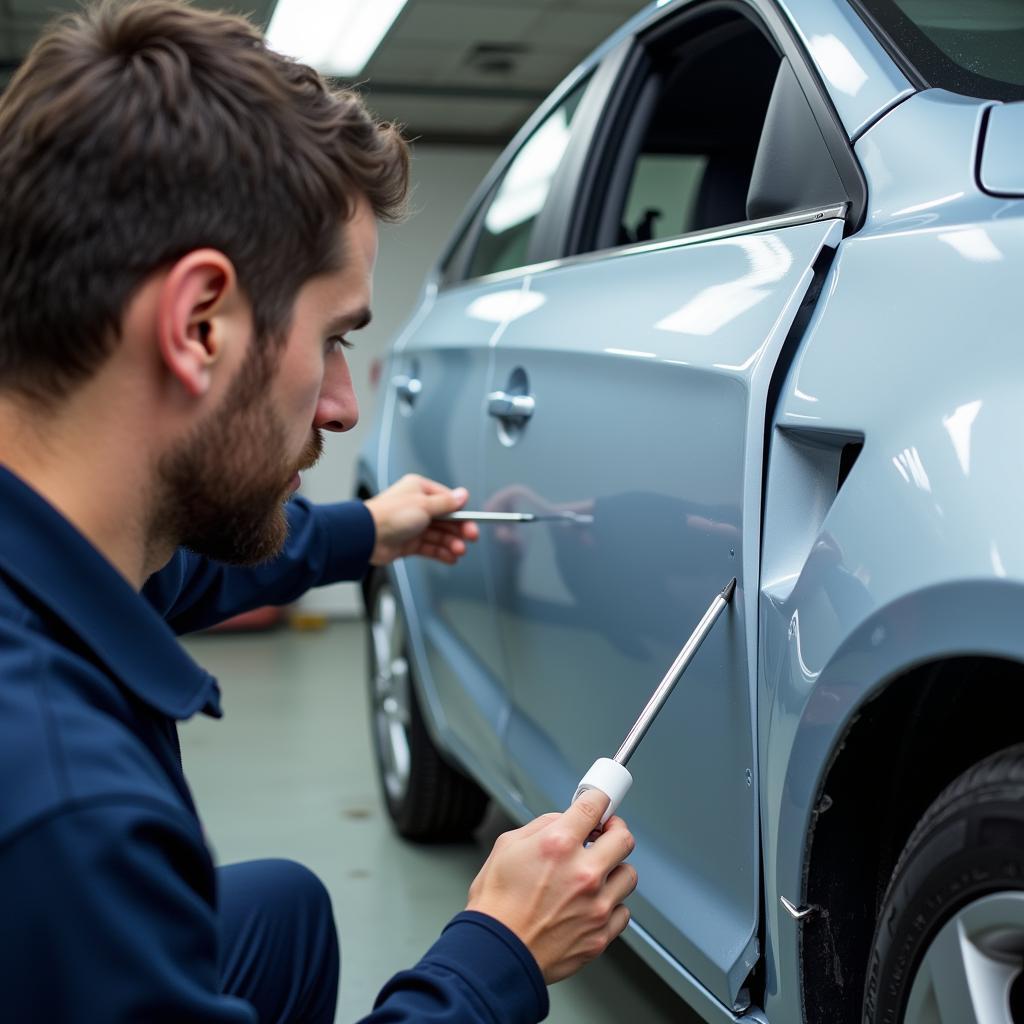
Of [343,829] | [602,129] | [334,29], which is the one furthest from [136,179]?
[334,29]

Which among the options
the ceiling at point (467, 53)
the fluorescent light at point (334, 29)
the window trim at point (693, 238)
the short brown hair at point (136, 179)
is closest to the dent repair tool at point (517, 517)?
the window trim at point (693, 238)

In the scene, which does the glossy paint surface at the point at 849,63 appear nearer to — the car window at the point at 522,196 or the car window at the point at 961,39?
the car window at the point at 961,39

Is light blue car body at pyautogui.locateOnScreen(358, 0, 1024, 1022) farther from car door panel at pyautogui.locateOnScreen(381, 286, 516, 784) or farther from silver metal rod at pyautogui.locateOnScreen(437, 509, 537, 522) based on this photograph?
car door panel at pyautogui.locateOnScreen(381, 286, 516, 784)

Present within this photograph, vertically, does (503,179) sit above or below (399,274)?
above

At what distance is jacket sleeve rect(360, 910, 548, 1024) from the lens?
0.86 m

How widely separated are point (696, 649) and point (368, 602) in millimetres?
1685

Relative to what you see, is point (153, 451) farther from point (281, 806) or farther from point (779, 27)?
point (281, 806)

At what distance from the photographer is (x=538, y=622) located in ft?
5.44

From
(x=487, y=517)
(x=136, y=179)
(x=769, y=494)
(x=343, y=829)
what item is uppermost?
(x=136, y=179)

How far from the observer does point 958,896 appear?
892 millimetres

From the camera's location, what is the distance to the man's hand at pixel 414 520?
1837 millimetres

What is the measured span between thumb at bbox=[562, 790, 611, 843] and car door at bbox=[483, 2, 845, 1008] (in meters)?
0.16

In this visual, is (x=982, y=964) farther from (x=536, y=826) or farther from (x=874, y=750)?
(x=536, y=826)

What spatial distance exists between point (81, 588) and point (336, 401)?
1.23 ft
